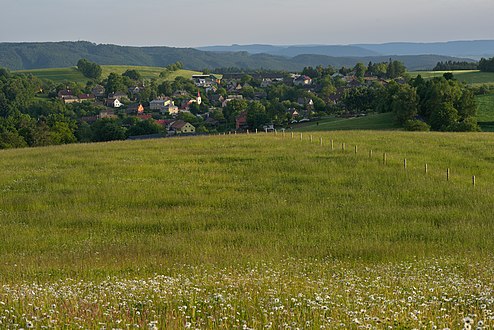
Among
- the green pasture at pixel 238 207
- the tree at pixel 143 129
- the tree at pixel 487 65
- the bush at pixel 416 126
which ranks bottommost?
the tree at pixel 143 129

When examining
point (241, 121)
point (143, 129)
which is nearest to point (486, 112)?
point (241, 121)

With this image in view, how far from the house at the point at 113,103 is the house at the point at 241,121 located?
77.0 meters

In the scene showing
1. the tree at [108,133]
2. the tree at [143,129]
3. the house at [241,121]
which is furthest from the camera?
the house at [241,121]

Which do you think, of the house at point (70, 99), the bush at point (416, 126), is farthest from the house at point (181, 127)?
the house at point (70, 99)

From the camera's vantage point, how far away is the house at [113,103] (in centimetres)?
18388

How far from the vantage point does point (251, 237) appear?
17.5m

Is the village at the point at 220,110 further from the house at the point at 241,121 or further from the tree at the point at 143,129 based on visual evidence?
the tree at the point at 143,129

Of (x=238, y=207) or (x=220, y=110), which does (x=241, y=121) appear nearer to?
(x=220, y=110)

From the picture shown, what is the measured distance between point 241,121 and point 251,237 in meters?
99.5

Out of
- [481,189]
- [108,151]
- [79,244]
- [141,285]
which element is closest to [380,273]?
[141,285]

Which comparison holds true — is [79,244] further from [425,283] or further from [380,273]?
[425,283]

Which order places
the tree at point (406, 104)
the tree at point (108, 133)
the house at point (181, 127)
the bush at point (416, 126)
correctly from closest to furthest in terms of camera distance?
the bush at point (416, 126)
the tree at point (406, 104)
the tree at point (108, 133)
the house at point (181, 127)

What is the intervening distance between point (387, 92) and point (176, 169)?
202ft

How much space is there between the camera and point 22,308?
870 centimetres
